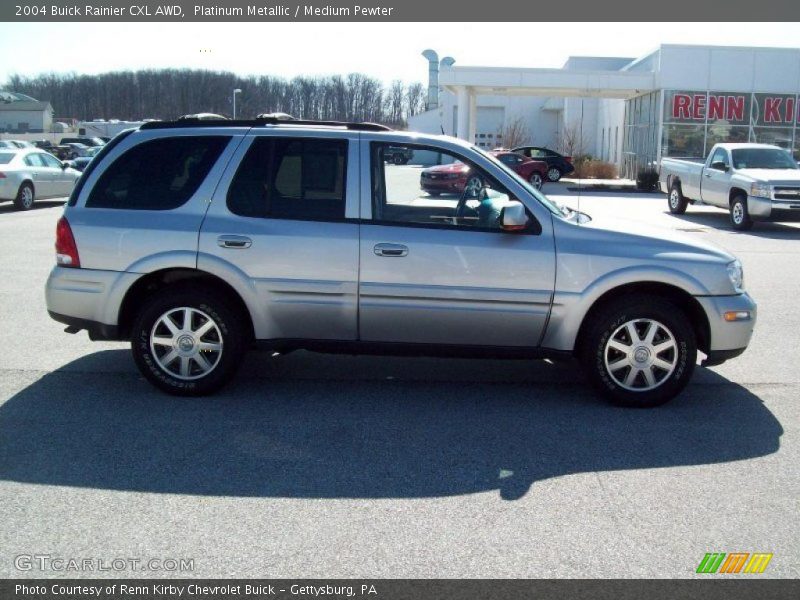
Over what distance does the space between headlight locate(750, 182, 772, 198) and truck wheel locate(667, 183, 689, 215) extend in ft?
14.7

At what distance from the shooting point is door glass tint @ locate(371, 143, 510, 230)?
5812mm

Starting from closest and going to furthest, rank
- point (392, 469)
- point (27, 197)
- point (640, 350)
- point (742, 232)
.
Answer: point (392, 469)
point (640, 350)
point (742, 232)
point (27, 197)

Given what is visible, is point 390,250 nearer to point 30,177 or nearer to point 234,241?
point 234,241

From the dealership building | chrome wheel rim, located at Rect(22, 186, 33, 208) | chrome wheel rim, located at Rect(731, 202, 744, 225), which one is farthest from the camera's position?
the dealership building

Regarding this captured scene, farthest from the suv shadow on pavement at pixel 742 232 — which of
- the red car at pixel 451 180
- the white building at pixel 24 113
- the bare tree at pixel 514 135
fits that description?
the white building at pixel 24 113

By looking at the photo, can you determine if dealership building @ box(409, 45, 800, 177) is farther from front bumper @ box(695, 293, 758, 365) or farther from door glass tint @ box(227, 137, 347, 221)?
door glass tint @ box(227, 137, 347, 221)

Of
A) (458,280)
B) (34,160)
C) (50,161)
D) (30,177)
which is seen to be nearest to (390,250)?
(458,280)

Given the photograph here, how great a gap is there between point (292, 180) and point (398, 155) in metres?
0.77

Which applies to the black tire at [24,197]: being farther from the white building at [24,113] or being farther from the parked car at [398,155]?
the white building at [24,113]

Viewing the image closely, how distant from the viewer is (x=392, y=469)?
4.70 meters

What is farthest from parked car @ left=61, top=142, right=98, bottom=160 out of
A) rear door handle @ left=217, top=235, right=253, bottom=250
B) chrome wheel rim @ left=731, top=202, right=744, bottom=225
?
rear door handle @ left=217, top=235, right=253, bottom=250

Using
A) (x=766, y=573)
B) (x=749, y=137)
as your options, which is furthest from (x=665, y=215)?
(x=766, y=573)

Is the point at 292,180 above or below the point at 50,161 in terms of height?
below

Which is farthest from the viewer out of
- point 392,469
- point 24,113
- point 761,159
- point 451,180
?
point 24,113
